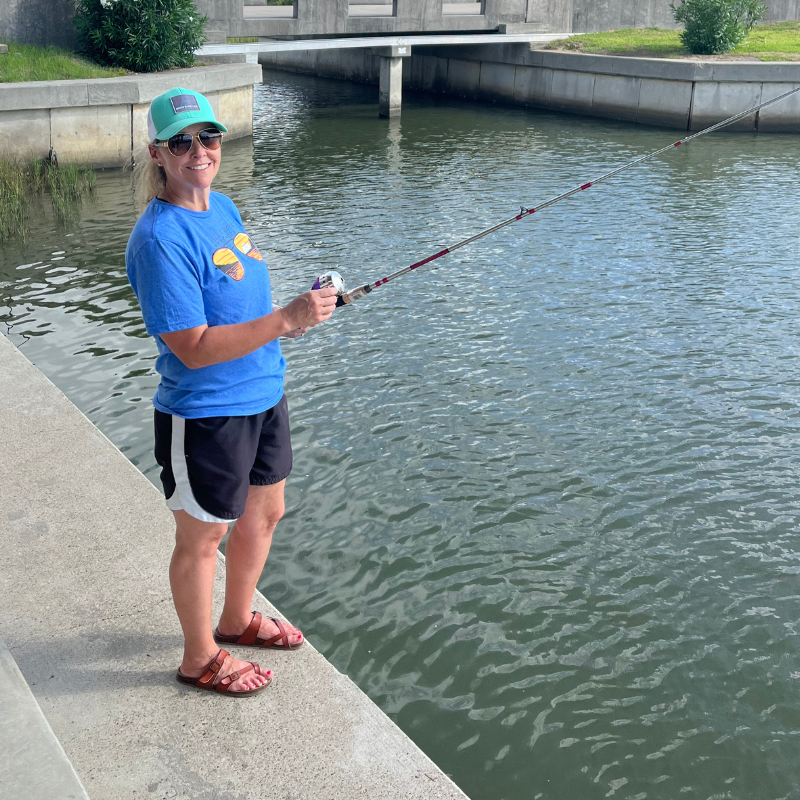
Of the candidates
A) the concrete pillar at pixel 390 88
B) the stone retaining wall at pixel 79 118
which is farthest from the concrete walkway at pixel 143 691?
the concrete pillar at pixel 390 88

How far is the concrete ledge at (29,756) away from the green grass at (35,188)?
9.31 meters

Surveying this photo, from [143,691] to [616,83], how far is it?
22.3m

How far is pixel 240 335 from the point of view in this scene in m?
2.86

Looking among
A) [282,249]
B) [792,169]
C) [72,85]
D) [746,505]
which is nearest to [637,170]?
[792,169]

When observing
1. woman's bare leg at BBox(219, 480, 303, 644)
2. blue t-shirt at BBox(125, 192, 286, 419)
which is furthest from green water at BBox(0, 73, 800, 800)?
blue t-shirt at BBox(125, 192, 286, 419)

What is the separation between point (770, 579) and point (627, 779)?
1.78 meters

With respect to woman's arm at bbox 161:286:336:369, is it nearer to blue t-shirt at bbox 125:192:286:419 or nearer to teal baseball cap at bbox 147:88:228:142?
blue t-shirt at bbox 125:192:286:419

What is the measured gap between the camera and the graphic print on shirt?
2.89 meters

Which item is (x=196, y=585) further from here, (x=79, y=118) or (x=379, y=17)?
(x=379, y=17)

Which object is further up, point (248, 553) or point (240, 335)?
point (240, 335)

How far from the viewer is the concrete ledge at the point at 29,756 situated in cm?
257

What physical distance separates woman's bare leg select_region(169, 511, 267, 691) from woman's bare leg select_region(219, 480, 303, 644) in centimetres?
18

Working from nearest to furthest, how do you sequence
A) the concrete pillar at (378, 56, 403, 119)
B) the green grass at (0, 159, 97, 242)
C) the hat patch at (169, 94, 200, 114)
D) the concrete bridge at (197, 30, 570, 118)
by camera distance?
the hat patch at (169, 94, 200, 114), the green grass at (0, 159, 97, 242), the concrete bridge at (197, 30, 570, 118), the concrete pillar at (378, 56, 403, 119)

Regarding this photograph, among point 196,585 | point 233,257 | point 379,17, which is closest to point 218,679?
point 196,585
